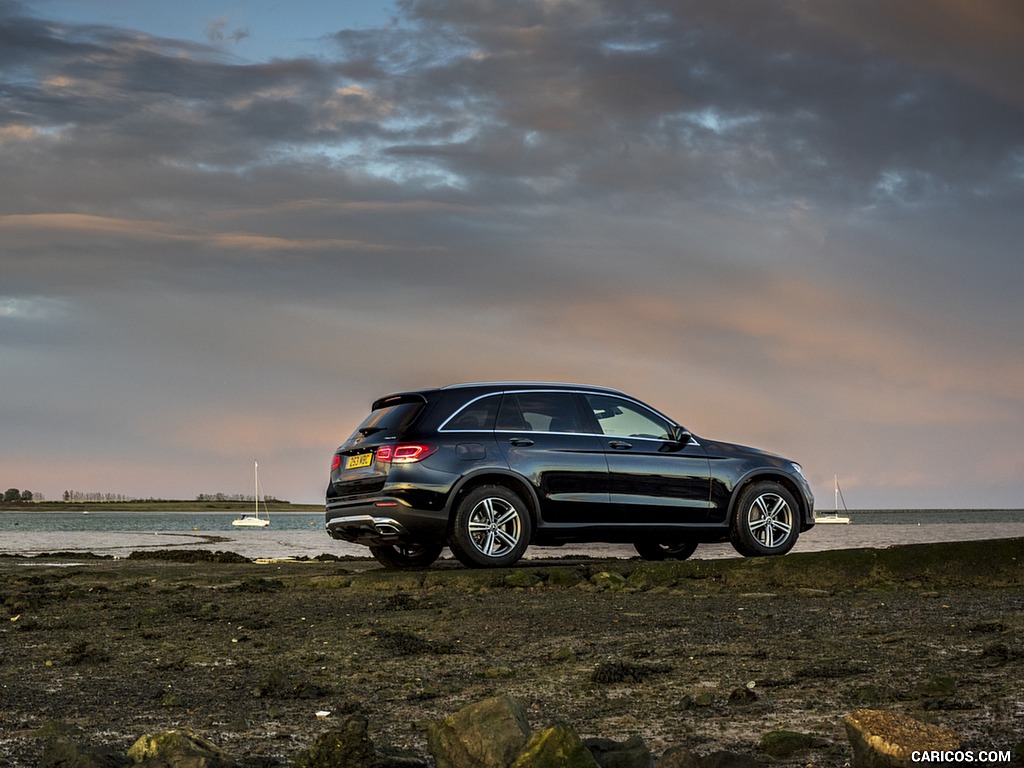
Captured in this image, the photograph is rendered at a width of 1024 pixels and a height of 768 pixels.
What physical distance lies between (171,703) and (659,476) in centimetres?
759

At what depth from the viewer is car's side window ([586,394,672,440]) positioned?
39.3ft

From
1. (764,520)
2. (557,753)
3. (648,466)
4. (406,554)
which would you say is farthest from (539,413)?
(557,753)

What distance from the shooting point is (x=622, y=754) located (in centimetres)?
340

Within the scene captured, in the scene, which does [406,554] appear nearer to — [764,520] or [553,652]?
[764,520]

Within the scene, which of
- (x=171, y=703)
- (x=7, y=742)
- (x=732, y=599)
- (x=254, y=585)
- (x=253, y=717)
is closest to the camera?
(x=7, y=742)

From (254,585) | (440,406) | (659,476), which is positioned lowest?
(254,585)

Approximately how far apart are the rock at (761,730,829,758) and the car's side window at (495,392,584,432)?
7.69m

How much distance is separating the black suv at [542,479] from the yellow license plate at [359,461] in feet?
0.04

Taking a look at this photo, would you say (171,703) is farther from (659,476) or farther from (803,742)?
(659,476)

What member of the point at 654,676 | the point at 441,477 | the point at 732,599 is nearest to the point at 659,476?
the point at 441,477

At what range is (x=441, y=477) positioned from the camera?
10820 mm

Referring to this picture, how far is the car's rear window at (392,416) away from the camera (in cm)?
1125

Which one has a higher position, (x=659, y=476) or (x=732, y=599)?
(x=659, y=476)

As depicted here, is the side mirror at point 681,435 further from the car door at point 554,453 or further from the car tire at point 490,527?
the car tire at point 490,527
